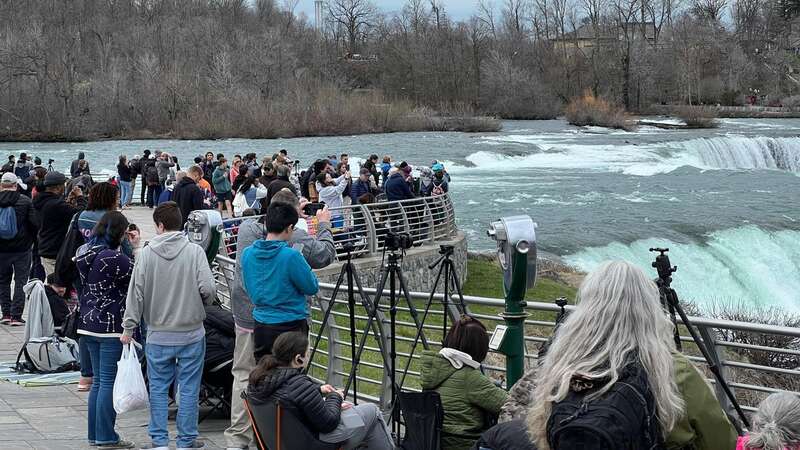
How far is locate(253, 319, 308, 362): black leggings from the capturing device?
23.2 ft

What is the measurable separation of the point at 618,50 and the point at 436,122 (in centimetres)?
3506

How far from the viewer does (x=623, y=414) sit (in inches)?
137

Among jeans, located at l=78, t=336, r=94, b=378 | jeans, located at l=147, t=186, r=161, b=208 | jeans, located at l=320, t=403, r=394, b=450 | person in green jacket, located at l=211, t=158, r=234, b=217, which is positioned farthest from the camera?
jeans, located at l=147, t=186, r=161, b=208

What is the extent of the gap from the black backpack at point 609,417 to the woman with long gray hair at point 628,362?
0.04 feet

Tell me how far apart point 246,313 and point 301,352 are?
5.87 ft

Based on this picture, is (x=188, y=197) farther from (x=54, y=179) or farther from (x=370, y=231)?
(x=54, y=179)

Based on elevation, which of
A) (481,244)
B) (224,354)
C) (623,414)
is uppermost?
(623,414)

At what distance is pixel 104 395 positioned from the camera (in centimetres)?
758

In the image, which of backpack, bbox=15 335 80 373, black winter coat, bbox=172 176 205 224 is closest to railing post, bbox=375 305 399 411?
backpack, bbox=15 335 80 373

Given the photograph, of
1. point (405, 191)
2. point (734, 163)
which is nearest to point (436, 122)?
point (734, 163)

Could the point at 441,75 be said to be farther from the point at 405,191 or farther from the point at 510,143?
the point at 405,191

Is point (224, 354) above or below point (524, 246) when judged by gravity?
below

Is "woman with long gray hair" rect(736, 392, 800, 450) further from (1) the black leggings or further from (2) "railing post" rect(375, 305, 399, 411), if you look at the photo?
(2) "railing post" rect(375, 305, 399, 411)

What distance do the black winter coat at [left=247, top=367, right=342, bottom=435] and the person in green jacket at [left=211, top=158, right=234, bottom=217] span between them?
19.1 m
